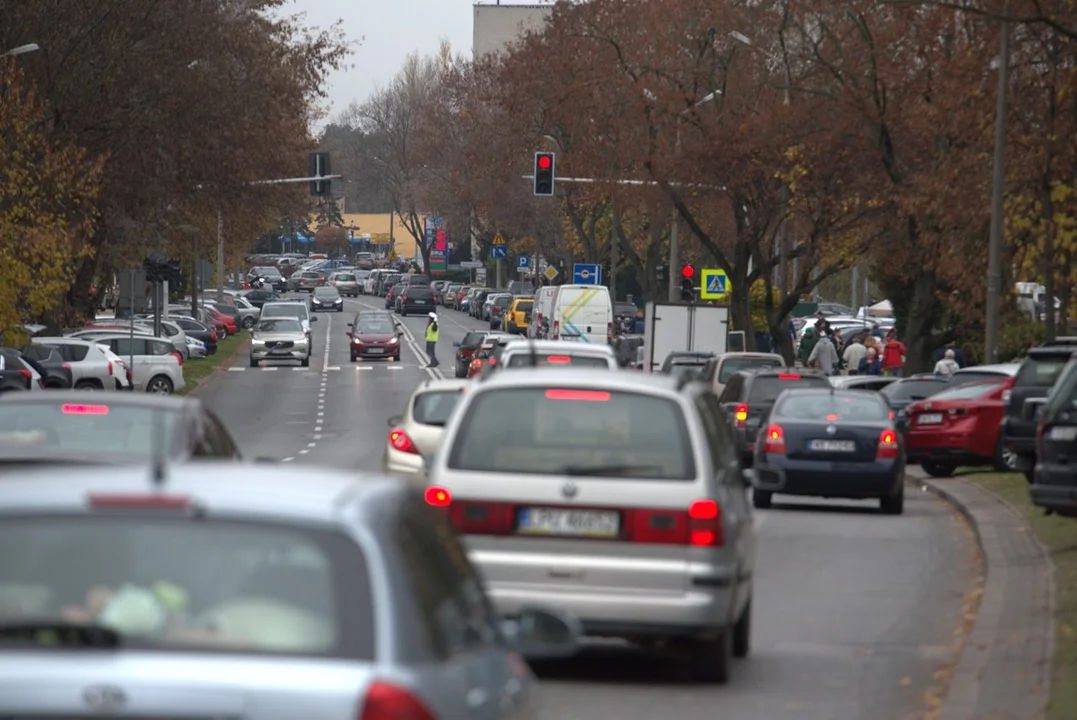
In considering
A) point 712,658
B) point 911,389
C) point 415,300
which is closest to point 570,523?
point 712,658

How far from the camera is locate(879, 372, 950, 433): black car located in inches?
1252

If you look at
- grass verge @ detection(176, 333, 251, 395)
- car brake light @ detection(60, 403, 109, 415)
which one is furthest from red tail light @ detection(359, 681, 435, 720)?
grass verge @ detection(176, 333, 251, 395)

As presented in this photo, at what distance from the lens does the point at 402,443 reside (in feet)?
60.6

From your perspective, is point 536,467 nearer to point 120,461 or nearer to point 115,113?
point 120,461

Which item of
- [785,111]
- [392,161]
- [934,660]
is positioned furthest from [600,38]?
[392,161]

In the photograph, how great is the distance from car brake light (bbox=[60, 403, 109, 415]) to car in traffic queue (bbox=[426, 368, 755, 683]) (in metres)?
2.89

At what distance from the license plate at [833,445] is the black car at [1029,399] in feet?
5.67

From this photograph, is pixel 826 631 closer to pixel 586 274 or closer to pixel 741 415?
pixel 741 415

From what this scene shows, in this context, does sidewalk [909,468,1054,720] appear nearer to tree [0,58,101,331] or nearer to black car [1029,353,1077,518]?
black car [1029,353,1077,518]

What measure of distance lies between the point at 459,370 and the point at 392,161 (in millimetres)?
84575

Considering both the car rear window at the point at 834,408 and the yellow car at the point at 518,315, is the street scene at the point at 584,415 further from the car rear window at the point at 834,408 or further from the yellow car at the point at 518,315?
the yellow car at the point at 518,315

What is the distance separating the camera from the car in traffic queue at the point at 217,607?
4.29 m

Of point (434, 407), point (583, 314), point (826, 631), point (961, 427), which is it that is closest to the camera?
point (826, 631)

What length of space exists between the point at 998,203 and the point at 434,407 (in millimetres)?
15048
